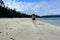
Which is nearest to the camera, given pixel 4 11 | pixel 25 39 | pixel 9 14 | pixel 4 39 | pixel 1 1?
pixel 4 39

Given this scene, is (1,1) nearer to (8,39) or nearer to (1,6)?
(1,6)

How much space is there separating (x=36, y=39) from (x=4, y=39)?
173 centimetres

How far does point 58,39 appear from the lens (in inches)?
319

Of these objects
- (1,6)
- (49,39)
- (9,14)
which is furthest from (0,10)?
(49,39)

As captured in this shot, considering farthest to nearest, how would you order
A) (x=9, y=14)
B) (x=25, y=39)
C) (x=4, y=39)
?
(x=9, y=14) → (x=25, y=39) → (x=4, y=39)

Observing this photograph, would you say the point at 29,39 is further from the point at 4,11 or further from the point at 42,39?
the point at 4,11

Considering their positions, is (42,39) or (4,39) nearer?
(4,39)

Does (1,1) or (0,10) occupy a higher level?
(1,1)

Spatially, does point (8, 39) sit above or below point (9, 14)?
above

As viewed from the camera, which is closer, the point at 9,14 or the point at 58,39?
the point at 58,39

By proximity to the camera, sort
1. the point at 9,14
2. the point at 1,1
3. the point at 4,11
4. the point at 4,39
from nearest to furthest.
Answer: the point at 4,39 < the point at 1,1 < the point at 4,11 < the point at 9,14

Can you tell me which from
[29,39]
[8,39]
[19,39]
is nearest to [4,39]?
[8,39]

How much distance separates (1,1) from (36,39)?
65.7 m

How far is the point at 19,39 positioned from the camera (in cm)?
760
